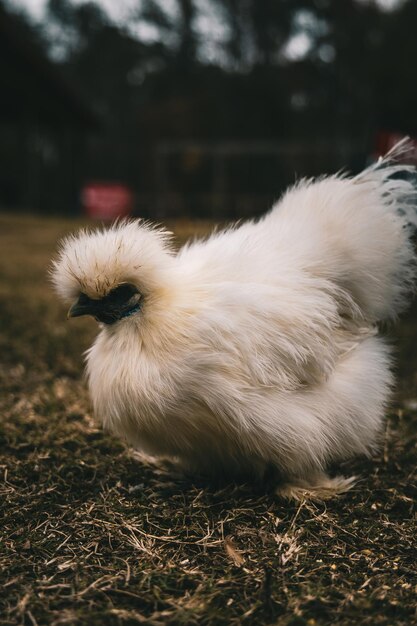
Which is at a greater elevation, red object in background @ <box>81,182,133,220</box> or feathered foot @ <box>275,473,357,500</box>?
feathered foot @ <box>275,473,357,500</box>

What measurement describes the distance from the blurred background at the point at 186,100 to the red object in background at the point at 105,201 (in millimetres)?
34

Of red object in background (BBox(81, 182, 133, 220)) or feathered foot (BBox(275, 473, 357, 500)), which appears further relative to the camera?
red object in background (BBox(81, 182, 133, 220))

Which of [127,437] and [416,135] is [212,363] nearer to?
[127,437]

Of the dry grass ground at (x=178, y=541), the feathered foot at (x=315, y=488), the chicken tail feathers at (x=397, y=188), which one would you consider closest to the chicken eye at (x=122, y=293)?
the dry grass ground at (x=178, y=541)

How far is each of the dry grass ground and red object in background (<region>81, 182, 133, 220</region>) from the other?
1281 centimetres

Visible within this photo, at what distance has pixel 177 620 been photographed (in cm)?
140

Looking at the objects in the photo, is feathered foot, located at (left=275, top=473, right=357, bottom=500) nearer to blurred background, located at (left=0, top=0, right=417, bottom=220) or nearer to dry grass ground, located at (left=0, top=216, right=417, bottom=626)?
dry grass ground, located at (left=0, top=216, right=417, bottom=626)

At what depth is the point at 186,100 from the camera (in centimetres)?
2069

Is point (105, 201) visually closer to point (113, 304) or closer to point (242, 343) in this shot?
point (113, 304)

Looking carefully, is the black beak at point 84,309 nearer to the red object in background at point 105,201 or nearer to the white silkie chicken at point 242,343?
the white silkie chicken at point 242,343

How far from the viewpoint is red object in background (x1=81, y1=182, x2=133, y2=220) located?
49.8 feet

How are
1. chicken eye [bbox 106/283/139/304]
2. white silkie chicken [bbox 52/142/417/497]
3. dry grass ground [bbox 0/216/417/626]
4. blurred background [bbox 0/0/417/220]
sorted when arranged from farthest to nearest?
blurred background [bbox 0/0/417/220] < chicken eye [bbox 106/283/139/304] < white silkie chicken [bbox 52/142/417/497] < dry grass ground [bbox 0/216/417/626]

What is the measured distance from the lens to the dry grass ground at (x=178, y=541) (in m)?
1.46

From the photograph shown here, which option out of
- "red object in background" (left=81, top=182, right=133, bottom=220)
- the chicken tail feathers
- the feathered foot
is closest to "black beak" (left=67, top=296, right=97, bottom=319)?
the feathered foot
